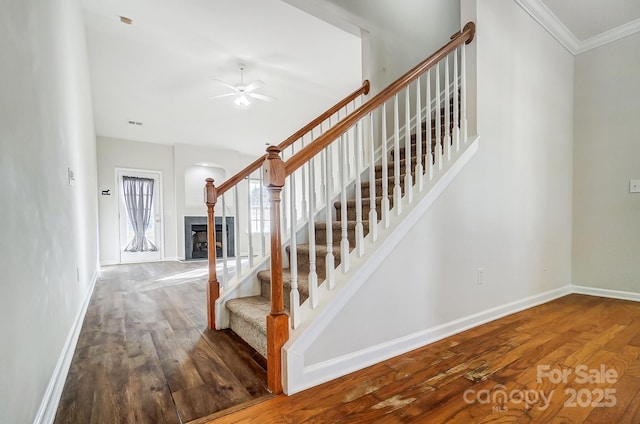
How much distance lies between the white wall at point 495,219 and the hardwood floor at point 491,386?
0.59ft

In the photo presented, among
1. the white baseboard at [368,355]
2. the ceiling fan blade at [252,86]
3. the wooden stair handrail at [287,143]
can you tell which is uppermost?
the ceiling fan blade at [252,86]

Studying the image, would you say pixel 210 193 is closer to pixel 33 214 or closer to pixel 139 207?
pixel 33 214

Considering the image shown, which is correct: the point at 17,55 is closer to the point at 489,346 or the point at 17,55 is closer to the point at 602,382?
the point at 489,346

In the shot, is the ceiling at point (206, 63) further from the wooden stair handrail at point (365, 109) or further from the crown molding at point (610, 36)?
the crown molding at point (610, 36)

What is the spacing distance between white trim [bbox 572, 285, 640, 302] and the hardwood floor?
48.1 inches

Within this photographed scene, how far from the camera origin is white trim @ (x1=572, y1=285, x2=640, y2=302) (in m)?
3.03

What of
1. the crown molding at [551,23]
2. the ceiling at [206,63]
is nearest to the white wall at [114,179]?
the ceiling at [206,63]

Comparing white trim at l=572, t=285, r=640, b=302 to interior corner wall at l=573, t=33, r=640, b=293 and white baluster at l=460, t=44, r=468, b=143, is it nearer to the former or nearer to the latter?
interior corner wall at l=573, t=33, r=640, b=293

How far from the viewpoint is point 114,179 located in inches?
262

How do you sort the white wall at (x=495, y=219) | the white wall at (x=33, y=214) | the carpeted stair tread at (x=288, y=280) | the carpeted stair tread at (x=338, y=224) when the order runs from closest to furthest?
the white wall at (x=33, y=214) → the white wall at (x=495, y=219) → the carpeted stair tread at (x=288, y=280) → the carpeted stair tread at (x=338, y=224)

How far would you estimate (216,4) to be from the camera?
307 cm

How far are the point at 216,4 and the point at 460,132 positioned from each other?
270cm

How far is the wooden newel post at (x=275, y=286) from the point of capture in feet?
4.80

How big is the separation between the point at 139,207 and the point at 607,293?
320 inches
